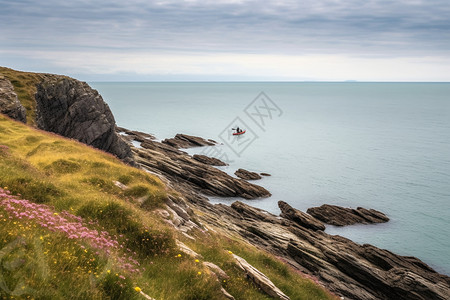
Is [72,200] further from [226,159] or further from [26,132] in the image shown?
[226,159]

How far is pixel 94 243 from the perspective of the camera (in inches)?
431

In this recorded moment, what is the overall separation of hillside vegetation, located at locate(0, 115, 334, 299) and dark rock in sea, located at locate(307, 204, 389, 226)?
113 feet

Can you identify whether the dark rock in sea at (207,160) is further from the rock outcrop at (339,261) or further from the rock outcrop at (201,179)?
the rock outcrop at (339,261)

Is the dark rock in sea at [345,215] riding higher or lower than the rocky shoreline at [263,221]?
higher

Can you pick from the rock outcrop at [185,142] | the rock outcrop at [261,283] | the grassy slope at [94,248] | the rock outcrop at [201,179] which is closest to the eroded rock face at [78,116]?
the grassy slope at [94,248]

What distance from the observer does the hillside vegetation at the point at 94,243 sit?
835 cm

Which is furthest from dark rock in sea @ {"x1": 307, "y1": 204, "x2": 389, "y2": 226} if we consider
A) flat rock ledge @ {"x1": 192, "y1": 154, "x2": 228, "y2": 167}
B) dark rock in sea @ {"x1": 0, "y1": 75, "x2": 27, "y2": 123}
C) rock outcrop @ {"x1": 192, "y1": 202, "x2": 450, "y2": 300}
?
dark rock in sea @ {"x1": 0, "y1": 75, "x2": 27, "y2": 123}

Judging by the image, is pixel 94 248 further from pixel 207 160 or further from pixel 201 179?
pixel 207 160

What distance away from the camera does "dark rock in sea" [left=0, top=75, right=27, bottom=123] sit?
39438mm

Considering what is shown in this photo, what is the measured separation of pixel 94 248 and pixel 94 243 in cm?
45

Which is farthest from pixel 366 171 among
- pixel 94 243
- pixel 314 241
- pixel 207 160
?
pixel 94 243

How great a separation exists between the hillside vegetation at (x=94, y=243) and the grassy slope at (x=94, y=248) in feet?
0.09

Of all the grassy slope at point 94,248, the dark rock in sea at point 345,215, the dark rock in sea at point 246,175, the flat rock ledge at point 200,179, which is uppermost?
the dark rock in sea at point 345,215

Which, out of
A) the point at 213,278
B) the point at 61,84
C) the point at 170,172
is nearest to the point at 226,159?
the point at 170,172
